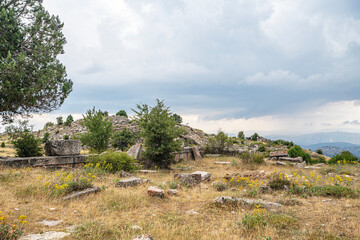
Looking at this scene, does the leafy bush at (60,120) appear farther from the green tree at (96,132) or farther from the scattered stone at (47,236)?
the scattered stone at (47,236)

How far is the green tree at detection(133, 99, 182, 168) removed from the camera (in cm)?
1369

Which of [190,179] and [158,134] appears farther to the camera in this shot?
[158,134]

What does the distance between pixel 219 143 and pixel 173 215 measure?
17123 mm

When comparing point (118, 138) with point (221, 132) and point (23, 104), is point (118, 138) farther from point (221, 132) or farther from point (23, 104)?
point (23, 104)

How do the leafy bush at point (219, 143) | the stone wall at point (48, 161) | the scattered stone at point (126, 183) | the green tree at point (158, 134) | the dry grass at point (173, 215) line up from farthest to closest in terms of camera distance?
the leafy bush at point (219, 143) < the green tree at point (158, 134) < the stone wall at point (48, 161) < the scattered stone at point (126, 183) < the dry grass at point (173, 215)

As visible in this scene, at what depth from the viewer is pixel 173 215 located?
5219 millimetres

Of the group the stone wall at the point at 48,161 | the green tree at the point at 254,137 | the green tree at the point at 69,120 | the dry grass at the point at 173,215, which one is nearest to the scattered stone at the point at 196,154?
the stone wall at the point at 48,161

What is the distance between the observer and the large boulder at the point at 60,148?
11.0 metres

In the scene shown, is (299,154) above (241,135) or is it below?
below

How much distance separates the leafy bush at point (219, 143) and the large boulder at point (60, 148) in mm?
12897

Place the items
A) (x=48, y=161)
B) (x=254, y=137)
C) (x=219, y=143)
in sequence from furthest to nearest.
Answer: (x=254, y=137), (x=219, y=143), (x=48, y=161)

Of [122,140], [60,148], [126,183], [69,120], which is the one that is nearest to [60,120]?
[69,120]

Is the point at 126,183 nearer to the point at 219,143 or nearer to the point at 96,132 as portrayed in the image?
the point at 96,132

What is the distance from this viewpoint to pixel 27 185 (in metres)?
6.62
